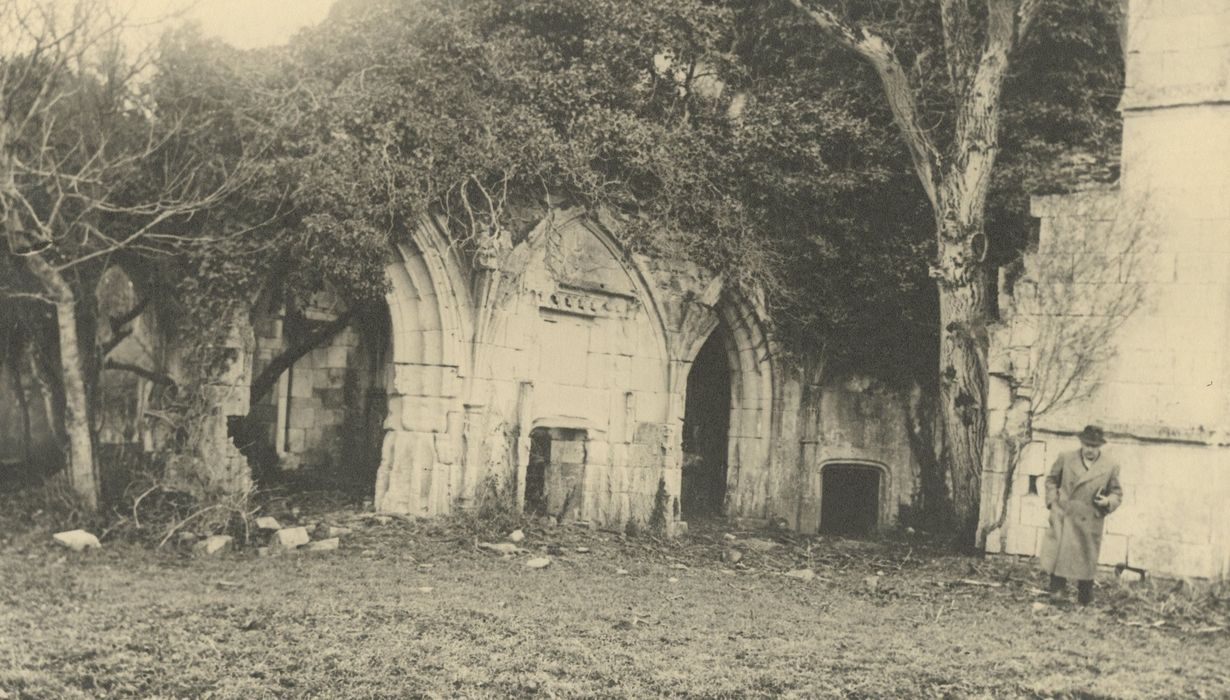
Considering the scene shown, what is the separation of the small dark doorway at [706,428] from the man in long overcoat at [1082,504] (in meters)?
7.67

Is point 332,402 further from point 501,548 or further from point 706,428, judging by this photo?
point 501,548

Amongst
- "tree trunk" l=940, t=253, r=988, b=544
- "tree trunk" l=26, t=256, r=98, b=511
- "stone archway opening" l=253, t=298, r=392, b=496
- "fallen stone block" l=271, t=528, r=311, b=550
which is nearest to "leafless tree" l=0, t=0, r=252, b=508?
"tree trunk" l=26, t=256, r=98, b=511

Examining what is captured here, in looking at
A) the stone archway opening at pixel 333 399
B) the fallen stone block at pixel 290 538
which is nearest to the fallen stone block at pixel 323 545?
the fallen stone block at pixel 290 538

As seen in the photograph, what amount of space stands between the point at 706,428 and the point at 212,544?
855cm

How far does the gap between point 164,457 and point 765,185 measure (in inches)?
286

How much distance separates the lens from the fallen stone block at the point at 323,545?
34.7 feet

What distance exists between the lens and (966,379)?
12.7m

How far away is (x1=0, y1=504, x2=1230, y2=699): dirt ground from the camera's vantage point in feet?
19.4

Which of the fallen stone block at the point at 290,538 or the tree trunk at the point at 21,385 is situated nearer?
the fallen stone block at the point at 290,538

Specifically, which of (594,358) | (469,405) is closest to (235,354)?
(469,405)

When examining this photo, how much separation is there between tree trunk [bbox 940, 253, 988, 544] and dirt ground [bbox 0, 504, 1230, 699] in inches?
59.7

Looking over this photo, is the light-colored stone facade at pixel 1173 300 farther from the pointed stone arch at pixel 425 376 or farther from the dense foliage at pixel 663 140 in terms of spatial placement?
the pointed stone arch at pixel 425 376

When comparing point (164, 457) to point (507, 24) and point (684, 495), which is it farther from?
point (684, 495)

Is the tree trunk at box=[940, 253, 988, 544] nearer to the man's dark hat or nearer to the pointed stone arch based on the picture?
the man's dark hat
